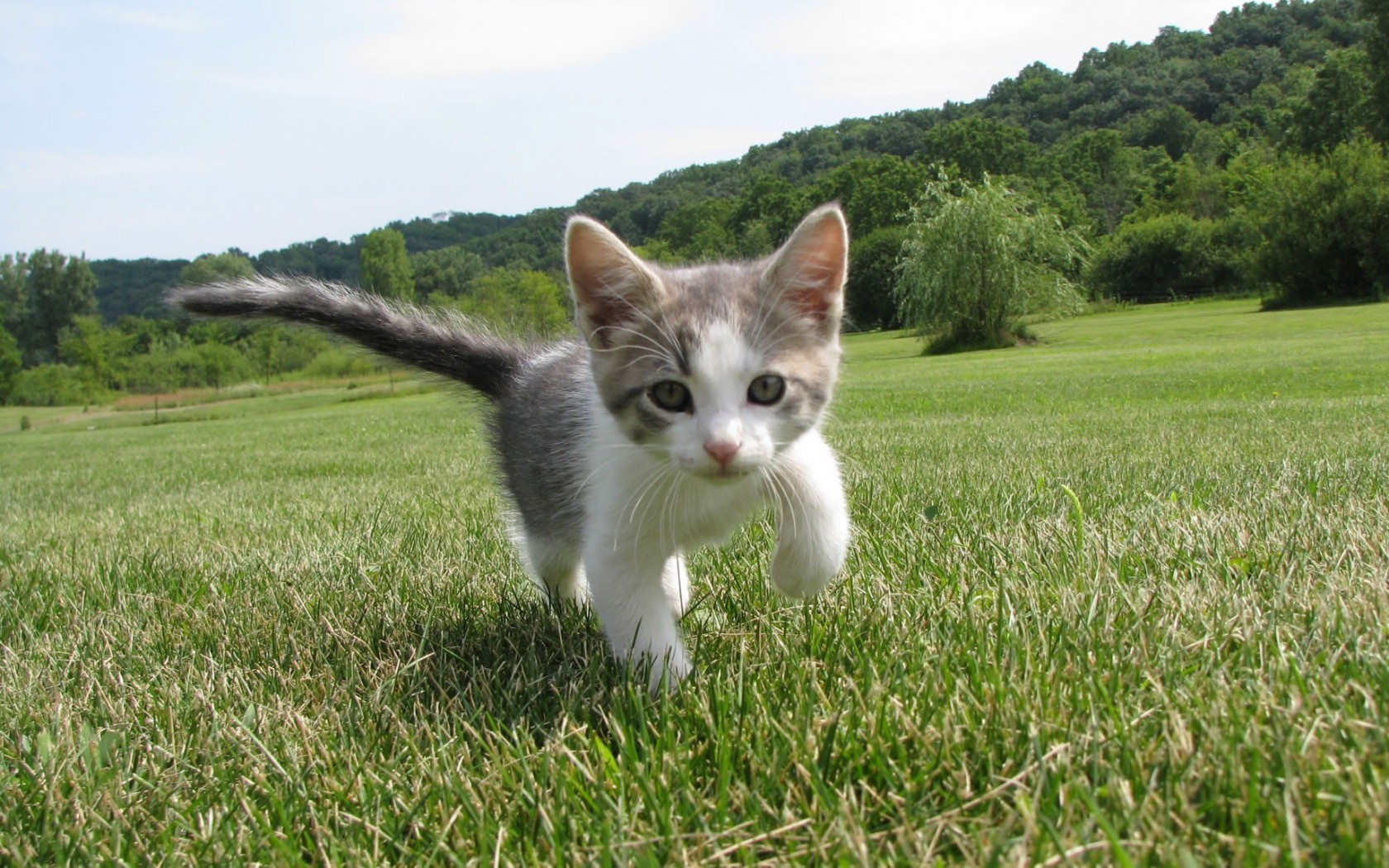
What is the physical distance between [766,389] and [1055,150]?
268ft

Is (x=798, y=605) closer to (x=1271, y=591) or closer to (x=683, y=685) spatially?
(x=683, y=685)

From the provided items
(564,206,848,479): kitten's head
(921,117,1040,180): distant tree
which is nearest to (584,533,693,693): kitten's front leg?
(564,206,848,479): kitten's head

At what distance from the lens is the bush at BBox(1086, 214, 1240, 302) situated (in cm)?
4791

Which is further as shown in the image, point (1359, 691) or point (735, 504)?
point (735, 504)

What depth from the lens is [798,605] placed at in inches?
87.6

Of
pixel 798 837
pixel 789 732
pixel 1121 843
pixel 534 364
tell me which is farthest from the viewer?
pixel 534 364

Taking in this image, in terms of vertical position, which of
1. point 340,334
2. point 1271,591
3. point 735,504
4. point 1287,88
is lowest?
point 1271,591

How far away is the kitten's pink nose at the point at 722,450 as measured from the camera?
6.05ft

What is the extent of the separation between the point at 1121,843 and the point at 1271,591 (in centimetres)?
117

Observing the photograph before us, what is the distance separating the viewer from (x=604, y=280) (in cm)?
219

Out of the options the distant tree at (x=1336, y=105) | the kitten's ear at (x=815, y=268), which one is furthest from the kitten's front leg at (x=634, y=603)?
the distant tree at (x=1336, y=105)

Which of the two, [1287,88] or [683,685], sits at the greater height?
[1287,88]

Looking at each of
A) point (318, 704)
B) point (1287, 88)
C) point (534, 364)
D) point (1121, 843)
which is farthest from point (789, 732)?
point (1287, 88)

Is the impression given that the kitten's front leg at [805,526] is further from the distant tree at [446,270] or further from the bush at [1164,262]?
the distant tree at [446,270]
